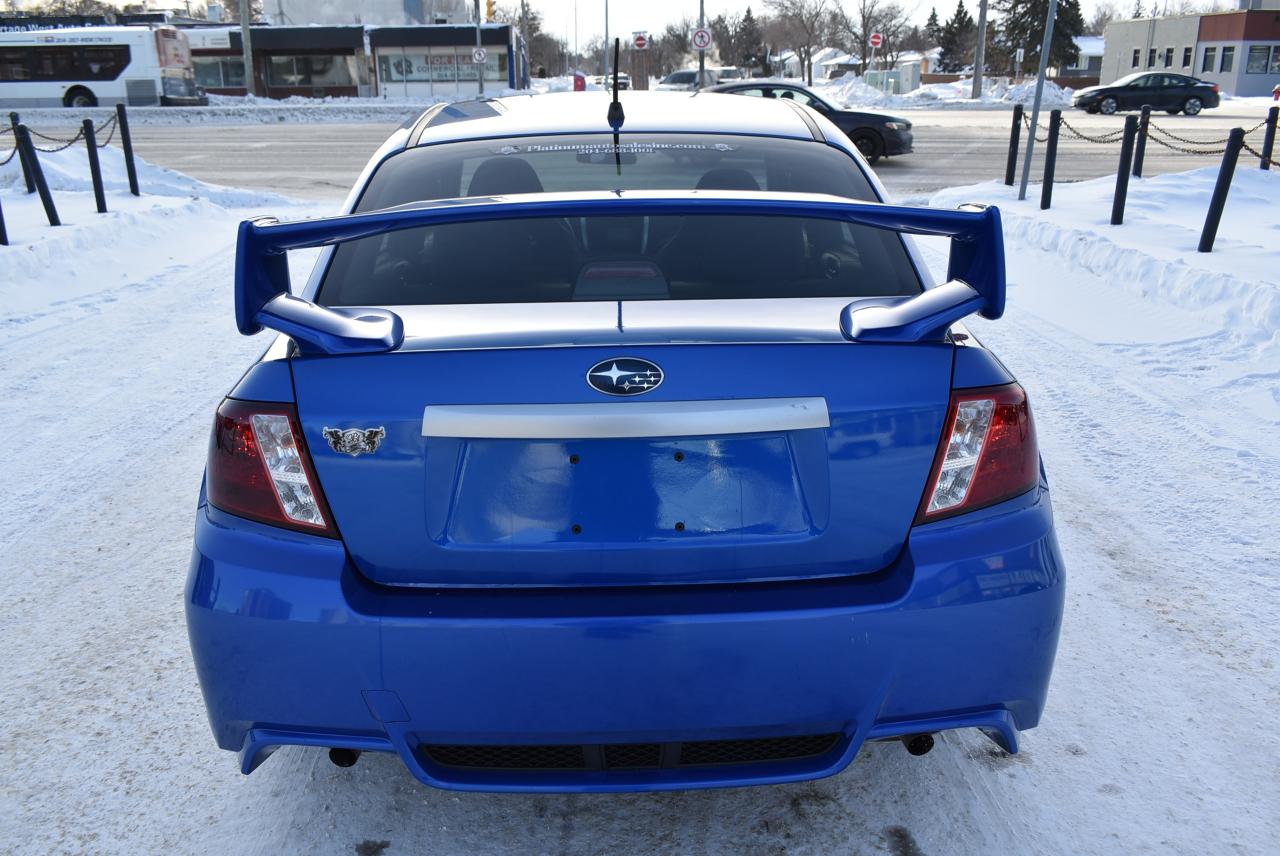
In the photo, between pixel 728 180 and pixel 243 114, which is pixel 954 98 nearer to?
pixel 243 114

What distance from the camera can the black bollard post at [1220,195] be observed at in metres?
8.59

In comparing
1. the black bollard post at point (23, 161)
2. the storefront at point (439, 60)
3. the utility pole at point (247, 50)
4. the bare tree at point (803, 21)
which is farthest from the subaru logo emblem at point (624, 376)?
the bare tree at point (803, 21)

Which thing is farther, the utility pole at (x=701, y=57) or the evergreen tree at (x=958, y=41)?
the evergreen tree at (x=958, y=41)

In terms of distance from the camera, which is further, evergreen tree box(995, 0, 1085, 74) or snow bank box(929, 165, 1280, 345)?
evergreen tree box(995, 0, 1085, 74)

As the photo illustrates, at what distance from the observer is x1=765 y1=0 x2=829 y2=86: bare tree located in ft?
259

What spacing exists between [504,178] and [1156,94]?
36864 mm

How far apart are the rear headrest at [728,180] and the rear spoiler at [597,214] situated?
753mm

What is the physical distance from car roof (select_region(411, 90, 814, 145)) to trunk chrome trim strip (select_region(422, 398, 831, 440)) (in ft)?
5.08

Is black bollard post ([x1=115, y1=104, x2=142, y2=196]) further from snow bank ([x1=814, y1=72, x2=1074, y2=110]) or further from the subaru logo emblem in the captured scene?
snow bank ([x1=814, y1=72, x2=1074, y2=110])

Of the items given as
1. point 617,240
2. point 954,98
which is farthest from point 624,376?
point 954,98

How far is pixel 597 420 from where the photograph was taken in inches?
75.1

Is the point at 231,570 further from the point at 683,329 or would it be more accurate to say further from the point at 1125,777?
the point at 1125,777

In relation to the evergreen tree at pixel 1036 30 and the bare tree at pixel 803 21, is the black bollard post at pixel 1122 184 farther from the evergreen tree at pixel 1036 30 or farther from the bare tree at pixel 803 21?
the bare tree at pixel 803 21

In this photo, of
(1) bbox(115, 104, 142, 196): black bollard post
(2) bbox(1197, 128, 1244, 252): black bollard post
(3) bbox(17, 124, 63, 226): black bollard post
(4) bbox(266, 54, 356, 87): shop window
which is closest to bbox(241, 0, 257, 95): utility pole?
(4) bbox(266, 54, 356, 87): shop window
